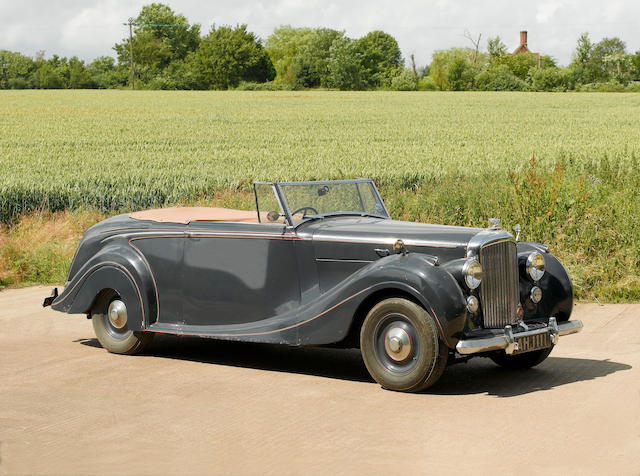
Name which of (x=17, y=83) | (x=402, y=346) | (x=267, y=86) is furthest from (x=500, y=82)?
(x=402, y=346)

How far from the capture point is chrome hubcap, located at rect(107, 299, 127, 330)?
8.07 meters

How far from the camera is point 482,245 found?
6445 millimetres

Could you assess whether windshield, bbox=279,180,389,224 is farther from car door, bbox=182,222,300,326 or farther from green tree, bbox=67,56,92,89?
green tree, bbox=67,56,92,89

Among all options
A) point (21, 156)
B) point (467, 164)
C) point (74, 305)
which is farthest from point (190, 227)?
point (21, 156)

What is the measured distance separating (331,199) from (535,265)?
1.80 m

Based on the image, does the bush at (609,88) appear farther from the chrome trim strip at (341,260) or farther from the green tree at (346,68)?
the chrome trim strip at (341,260)

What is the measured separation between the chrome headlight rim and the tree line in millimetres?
80729

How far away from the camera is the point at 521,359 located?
7.21 m

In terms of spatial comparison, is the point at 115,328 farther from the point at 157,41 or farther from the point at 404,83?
the point at 157,41

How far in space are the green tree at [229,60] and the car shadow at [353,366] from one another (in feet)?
314

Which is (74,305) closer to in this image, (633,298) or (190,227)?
(190,227)

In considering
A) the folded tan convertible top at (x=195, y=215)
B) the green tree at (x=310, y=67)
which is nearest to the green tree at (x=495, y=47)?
the green tree at (x=310, y=67)

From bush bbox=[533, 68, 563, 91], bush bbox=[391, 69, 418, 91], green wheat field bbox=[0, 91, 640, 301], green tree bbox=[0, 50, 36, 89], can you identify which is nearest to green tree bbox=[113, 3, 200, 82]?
green tree bbox=[0, 50, 36, 89]

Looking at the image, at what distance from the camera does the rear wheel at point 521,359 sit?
7141 mm
